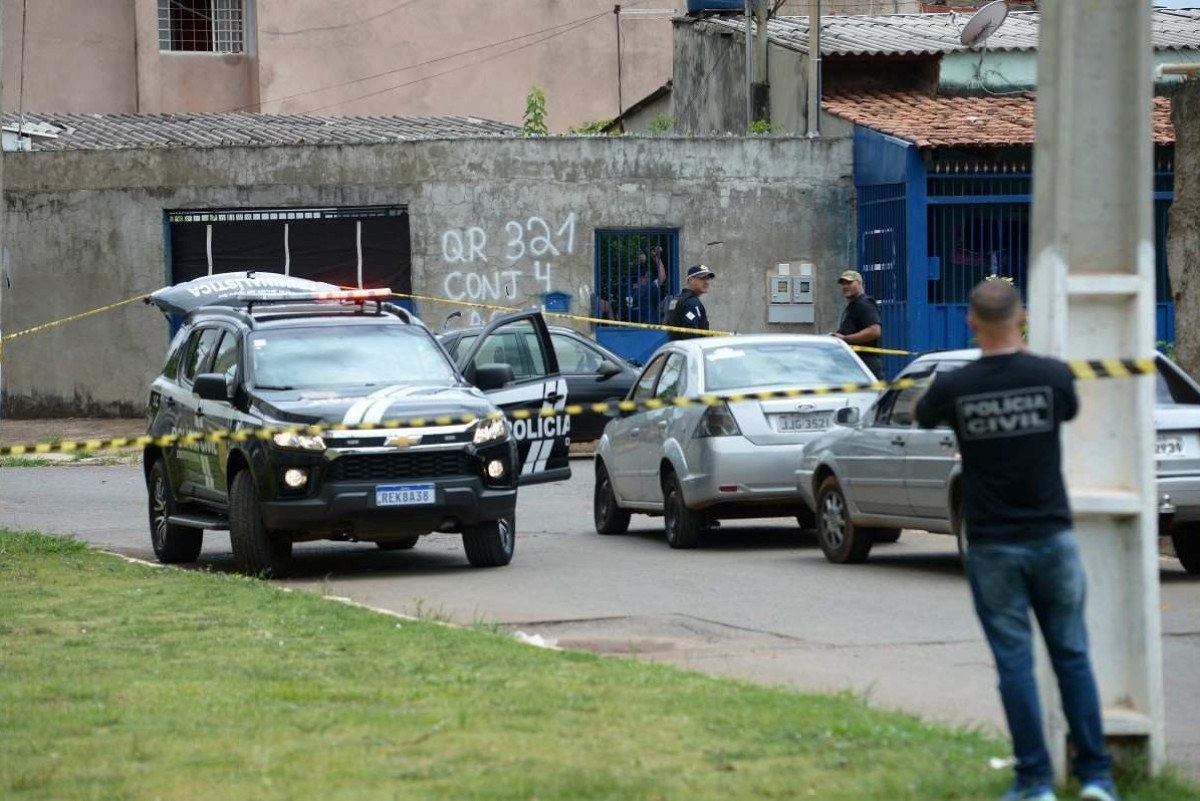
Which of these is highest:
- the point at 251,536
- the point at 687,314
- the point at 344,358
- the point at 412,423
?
the point at 687,314

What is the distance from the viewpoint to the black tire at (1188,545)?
43.9 ft

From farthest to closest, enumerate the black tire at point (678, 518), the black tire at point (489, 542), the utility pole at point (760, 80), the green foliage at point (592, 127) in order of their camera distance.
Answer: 1. the green foliage at point (592, 127)
2. the utility pole at point (760, 80)
3. the black tire at point (678, 518)
4. the black tire at point (489, 542)

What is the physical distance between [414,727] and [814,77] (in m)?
24.7

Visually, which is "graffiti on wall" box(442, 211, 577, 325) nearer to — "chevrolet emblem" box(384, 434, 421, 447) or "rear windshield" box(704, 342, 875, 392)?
"rear windshield" box(704, 342, 875, 392)

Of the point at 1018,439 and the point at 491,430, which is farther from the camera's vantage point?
the point at 491,430

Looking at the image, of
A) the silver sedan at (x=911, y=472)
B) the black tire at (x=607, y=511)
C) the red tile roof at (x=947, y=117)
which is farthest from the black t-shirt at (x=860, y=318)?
the red tile roof at (x=947, y=117)

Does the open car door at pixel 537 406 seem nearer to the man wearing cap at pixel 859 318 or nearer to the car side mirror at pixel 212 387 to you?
the car side mirror at pixel 212 387

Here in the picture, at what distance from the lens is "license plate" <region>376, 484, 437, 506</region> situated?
45.1 ft

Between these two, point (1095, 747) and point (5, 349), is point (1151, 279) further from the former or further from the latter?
point (5, 349)

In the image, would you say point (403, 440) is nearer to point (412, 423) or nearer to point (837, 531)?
point (412, 423)

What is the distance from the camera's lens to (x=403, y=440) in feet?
45.6

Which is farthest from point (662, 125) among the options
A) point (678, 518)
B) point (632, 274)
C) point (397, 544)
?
point (678, 518)

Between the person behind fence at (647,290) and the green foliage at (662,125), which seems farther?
the green foliage at (662,125)

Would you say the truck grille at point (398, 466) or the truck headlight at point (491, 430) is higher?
the truck headlight at point (491, 430)
